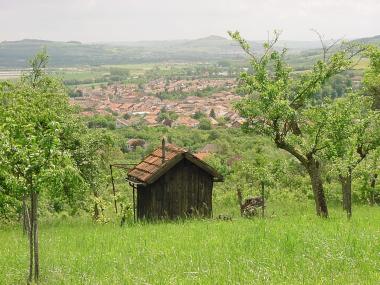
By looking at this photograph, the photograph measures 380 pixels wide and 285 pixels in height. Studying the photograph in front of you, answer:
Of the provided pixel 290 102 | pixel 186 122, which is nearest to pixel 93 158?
pixel 290 102

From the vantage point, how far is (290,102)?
1884 cm

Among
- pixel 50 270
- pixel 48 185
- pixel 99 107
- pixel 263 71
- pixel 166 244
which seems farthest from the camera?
pixel 99 107

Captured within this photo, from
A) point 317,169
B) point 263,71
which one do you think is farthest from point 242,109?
point 317,169

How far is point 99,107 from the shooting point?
16375 cm

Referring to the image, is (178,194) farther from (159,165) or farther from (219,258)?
(219,258)

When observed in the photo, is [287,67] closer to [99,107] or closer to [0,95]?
[0,95]

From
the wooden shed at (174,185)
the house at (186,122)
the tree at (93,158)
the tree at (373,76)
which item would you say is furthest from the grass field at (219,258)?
the house at (186,122)

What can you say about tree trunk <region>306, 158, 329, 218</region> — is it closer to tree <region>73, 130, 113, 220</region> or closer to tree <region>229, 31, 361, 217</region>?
tree <region>229, 31, 361, 217</region>

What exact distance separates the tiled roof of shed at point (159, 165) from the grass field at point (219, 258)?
7855 mm

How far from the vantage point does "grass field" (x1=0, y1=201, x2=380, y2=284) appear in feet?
27.8

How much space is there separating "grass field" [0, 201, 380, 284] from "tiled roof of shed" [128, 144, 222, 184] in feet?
25.8

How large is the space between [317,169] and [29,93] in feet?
36.5

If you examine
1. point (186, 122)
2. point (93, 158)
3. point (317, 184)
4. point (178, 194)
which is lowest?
point (186, 122)

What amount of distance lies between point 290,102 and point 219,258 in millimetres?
9919
